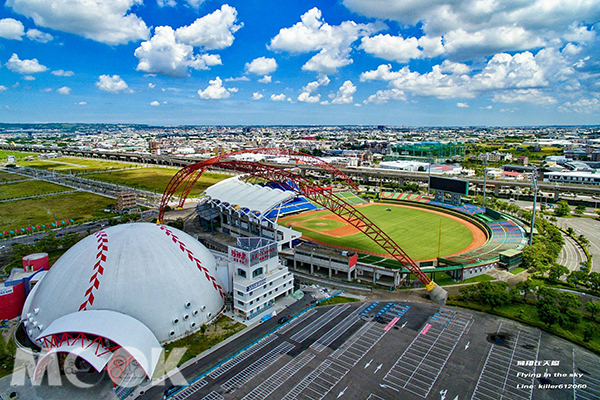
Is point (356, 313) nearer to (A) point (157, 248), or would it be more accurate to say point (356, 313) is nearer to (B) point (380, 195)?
(A) point (157, 248)

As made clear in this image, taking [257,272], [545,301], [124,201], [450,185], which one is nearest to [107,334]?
[257,272]

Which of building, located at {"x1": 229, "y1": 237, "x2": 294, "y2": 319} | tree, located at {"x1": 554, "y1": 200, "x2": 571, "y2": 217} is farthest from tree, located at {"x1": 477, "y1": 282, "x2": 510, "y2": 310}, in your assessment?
tree, located at {"x1": 554, "y1": 200, "x2": 571, "y2": 217}

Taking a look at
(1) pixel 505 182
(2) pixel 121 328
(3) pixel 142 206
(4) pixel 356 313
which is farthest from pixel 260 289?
(1) pixel 505 182

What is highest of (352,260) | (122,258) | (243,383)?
Result: (122,258)

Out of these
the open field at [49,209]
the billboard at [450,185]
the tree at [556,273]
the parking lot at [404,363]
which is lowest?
the parking lot at [404,363]

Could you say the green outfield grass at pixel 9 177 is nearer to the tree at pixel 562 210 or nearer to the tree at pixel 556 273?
the tree at pixel 556 273

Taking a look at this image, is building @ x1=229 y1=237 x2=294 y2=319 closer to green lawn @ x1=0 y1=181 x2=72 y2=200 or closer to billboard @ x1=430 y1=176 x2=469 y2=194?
billboard @ x1=430 y1=176 x2=469 y2=194

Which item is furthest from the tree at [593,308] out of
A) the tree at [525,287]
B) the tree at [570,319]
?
the tree at [525,287]
